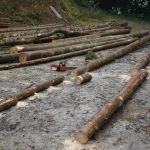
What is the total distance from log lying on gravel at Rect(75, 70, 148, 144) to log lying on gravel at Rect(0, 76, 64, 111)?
211cm

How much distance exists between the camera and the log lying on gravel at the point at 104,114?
684 cm

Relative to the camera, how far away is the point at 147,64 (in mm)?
13273

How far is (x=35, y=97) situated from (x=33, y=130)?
191 cm

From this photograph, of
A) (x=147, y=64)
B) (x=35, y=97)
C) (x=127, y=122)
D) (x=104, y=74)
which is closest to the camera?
(x=127, y=122)

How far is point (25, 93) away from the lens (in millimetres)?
8906

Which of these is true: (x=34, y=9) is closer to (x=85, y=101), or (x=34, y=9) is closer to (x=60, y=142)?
(x=85, y=101)

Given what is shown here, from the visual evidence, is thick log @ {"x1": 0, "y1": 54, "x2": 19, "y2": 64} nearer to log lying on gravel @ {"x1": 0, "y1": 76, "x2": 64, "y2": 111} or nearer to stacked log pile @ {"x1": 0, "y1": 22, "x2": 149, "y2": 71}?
stacked log pile @ {"x1": 0, "y1": 22, "x2": 149, "y2": 71}

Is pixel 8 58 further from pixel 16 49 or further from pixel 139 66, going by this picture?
pixel 139 66

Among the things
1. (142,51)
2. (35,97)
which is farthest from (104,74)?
(142,51)

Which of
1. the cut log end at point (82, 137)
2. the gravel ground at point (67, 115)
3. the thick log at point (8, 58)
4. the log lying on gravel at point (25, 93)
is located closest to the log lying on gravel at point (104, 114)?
the cut log end at point (82, 137)

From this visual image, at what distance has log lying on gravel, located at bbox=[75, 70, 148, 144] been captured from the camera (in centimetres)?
684

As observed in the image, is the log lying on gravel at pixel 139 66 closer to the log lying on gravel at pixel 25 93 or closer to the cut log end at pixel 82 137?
the log lying on gravel at pixel 25 93

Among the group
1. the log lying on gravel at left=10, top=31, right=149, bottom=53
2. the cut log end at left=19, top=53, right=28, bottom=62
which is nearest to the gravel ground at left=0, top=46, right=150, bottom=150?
the cut log end at left=19, top=53, right=28, bottom=62

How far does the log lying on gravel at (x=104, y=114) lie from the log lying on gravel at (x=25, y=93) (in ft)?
6.94
